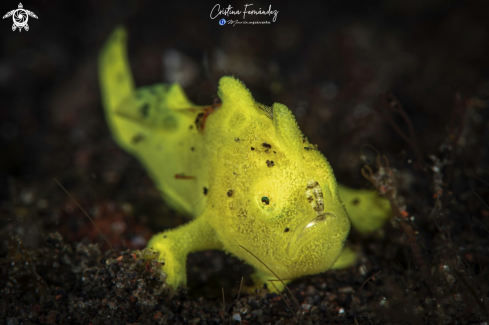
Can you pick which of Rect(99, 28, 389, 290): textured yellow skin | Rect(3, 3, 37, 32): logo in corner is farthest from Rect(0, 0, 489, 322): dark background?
Rect(99, 28, 389, 290): textured yellow skin

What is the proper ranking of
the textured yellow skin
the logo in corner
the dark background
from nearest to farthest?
the textured yellow skin, the dark background, the logo in corner

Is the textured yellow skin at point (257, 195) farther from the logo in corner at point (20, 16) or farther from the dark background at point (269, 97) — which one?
the logo in corner at point (20, 16)

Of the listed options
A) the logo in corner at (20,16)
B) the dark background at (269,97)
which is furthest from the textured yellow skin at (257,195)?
the logo in corner at (20,16)

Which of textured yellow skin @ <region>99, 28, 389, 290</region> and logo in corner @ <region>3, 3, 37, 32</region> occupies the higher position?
logo in corner @ <region>3, 3, 37, 32</region>

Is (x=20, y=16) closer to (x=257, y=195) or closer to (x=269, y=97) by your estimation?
(x=269, y=97)

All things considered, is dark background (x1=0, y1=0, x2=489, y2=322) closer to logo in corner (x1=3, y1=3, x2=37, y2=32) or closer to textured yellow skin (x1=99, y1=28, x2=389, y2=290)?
logo in corner (x1=3, y1=3, x2=37, y2=32)

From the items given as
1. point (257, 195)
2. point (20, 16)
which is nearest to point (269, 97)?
point (257, 195)

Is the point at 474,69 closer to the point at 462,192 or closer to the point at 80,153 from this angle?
the point at 462,192
